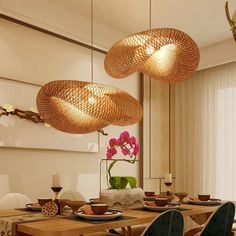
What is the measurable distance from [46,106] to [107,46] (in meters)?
2.03

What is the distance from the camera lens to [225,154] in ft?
14.9

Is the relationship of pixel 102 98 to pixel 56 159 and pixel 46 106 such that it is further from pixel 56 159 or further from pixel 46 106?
pixel 56 159

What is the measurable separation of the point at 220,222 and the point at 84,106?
112 cm

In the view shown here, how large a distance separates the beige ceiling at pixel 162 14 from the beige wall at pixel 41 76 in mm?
424

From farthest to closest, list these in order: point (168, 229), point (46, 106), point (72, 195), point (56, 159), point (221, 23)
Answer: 1. point (221, 23)
2. point (56, 159)
3. point (72, 195)
4. point (46, 106)
5. point (168, 229)

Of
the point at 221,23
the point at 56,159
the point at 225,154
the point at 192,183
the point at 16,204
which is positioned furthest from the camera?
the point at 192,183

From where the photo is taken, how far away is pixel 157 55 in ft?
8.48

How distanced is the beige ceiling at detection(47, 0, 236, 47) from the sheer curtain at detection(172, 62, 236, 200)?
2.23 ft

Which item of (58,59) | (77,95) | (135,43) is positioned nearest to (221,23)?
(58,59)

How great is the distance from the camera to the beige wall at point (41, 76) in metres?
3.25

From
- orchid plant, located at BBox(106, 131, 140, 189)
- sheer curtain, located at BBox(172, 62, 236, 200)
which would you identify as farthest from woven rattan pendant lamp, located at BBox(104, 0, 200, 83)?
sheer curtain, located at BBox(172, 62, 236, 200)

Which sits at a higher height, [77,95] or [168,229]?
[77,95]

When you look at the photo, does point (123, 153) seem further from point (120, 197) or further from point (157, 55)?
point (157, 55)

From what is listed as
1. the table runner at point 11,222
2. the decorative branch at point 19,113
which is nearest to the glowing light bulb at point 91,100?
the table runner at point 11,222
